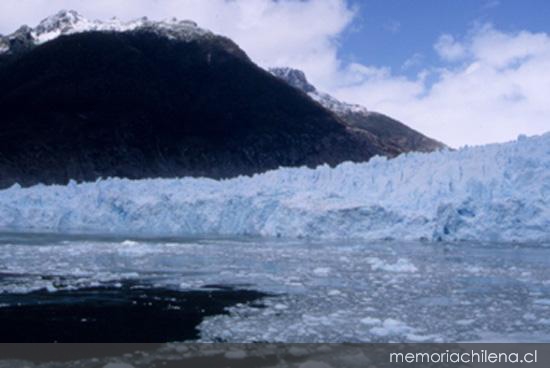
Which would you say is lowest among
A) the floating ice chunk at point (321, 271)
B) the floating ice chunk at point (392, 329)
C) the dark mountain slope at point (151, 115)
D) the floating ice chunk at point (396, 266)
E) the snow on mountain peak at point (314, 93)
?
the floating ice chunk at point (392, 329)

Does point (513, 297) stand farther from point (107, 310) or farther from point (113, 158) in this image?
point (113, 158)

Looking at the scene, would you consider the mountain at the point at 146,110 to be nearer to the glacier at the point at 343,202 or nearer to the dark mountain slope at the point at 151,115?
the dark mountain slope at the point at 151,115

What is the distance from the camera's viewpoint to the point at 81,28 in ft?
185

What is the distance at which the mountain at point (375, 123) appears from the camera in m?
66.6

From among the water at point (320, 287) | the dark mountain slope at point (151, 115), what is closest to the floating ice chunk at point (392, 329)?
the water at point (320, 287)

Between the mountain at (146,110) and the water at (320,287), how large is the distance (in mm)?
31279

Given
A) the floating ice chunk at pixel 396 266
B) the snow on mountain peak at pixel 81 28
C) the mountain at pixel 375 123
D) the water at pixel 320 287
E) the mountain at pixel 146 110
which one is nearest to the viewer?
the water at pixel 320 287

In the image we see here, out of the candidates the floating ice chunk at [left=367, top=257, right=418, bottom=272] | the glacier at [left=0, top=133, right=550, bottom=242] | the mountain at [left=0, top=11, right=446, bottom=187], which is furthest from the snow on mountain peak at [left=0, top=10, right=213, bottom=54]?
the floating ice chunk at [left=367, top=257, right=418, bottom=272]

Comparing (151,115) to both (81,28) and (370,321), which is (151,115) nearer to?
(81,28)

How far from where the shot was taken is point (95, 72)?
164ft

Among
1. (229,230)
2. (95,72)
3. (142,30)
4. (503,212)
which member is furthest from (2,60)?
(503,212)

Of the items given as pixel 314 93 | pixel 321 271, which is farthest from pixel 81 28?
pixel 321 271

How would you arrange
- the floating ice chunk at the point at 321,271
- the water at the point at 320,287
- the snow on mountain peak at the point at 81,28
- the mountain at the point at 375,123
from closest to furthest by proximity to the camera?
the water at the point at 320,287 < the floating ice chunk at the point at 321,271 < the snow on mountain peak at the point at 81,28 < the mountain at the point at 375,123

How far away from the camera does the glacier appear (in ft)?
45.8
